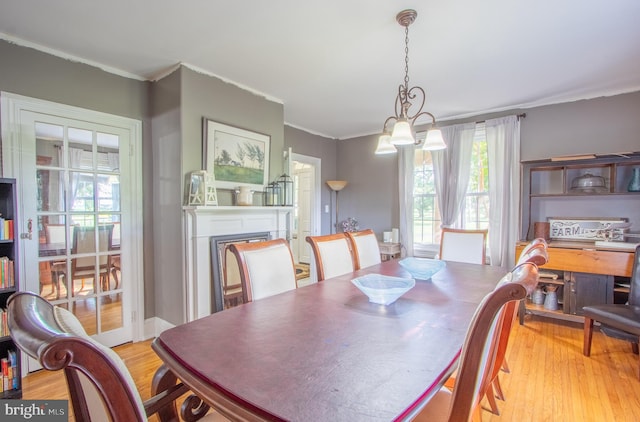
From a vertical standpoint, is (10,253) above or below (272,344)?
above

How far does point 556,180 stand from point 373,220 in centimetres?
236

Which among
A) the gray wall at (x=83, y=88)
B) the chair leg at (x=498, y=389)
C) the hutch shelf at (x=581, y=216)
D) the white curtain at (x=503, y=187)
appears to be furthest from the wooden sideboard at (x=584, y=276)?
the gray wall at (x=83, y=88)

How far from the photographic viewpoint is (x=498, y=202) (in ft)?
11.9

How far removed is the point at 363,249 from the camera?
2.64 meters

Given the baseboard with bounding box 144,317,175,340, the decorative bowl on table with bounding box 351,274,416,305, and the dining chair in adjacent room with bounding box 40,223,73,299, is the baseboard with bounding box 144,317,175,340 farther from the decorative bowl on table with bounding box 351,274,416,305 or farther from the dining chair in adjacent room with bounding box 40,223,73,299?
the decorative bowl on table with bounding box 351,274,416,305

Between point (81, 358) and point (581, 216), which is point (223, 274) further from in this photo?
point (581, 216)

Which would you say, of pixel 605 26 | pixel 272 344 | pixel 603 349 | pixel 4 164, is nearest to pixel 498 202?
pixel 603 349

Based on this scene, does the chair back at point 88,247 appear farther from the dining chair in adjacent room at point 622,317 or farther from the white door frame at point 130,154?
the dining chair in adjacent room at point 622,317

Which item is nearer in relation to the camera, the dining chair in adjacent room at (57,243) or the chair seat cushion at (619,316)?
the chair seat cushion at (619,316)

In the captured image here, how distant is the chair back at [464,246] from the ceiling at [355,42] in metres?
1.47

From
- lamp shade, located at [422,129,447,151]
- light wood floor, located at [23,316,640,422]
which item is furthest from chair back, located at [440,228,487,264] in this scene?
lamp shade, located at [422,129,447,151]

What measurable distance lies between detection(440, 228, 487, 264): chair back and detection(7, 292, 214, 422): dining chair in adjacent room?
2832mm

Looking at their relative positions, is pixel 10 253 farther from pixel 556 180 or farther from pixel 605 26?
pixel 556 180

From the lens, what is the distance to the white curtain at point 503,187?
3.52m
